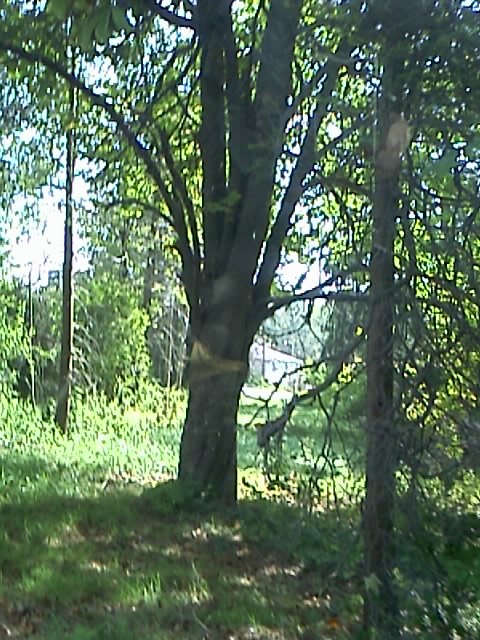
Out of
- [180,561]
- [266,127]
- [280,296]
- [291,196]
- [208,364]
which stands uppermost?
[266,127]

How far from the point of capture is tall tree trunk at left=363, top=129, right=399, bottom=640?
4.99m

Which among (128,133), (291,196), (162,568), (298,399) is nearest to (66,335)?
(128,133)

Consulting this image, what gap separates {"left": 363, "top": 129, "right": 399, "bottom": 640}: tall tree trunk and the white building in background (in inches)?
68.2

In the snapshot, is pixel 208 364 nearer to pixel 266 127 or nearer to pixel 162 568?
pixel 266 127

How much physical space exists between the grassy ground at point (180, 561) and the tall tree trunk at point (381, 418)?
0.16 metres

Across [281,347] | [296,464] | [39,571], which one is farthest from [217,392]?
[39,571]

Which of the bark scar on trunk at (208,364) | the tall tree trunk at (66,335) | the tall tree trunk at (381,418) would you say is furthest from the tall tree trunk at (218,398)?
the tall tree trunk at (66,335)

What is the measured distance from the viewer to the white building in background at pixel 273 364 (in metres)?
7.04

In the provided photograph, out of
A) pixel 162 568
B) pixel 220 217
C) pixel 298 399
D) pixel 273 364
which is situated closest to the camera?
pixel 298 399

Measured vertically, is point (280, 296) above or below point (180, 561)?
above

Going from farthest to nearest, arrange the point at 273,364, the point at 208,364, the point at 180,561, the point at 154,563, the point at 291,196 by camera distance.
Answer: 1. the point at 208,364
2. the point at 291,196
3. the point at 273,364
4. the point at 180,561
5. the point at 154,563

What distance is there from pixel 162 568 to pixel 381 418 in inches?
107

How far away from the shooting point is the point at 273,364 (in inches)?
347

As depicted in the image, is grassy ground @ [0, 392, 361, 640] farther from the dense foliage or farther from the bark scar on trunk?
the bark scar on trunk
